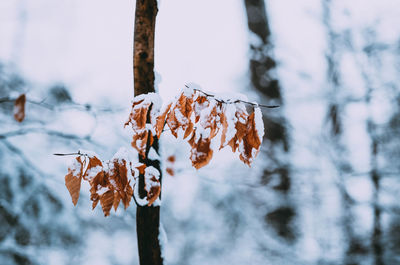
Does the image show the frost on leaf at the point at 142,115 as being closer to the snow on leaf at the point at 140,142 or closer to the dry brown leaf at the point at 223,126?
the snow on leaf at the point at 140,142

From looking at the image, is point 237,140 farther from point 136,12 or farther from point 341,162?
point 341,162

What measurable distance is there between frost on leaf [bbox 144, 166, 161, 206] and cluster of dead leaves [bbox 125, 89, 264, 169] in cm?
10

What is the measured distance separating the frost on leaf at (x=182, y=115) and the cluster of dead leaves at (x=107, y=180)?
0.23 metres

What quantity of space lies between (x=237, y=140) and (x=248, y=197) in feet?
13.8

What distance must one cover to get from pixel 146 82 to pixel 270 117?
349 cm

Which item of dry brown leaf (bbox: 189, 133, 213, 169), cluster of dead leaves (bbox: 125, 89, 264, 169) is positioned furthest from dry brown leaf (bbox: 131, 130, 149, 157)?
dry brown leaf (bbox: 189, 133, 213, 169)

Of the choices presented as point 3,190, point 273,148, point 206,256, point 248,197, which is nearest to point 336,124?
point 273,148

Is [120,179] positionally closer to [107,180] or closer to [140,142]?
[107,180]

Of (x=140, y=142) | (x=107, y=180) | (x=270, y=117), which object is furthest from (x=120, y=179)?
(x=270, y=117)

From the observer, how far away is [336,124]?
4953mm

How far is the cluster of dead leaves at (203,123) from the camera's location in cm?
111

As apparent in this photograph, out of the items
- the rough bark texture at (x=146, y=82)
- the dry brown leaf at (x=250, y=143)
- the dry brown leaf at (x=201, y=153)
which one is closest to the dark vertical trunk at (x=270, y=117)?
the rough bark texture at (x=146, y=82)

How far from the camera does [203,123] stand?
43.9 inches

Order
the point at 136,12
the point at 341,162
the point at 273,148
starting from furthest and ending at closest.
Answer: the point at 341,162 → the point at 273,148 → the point at 136,12
